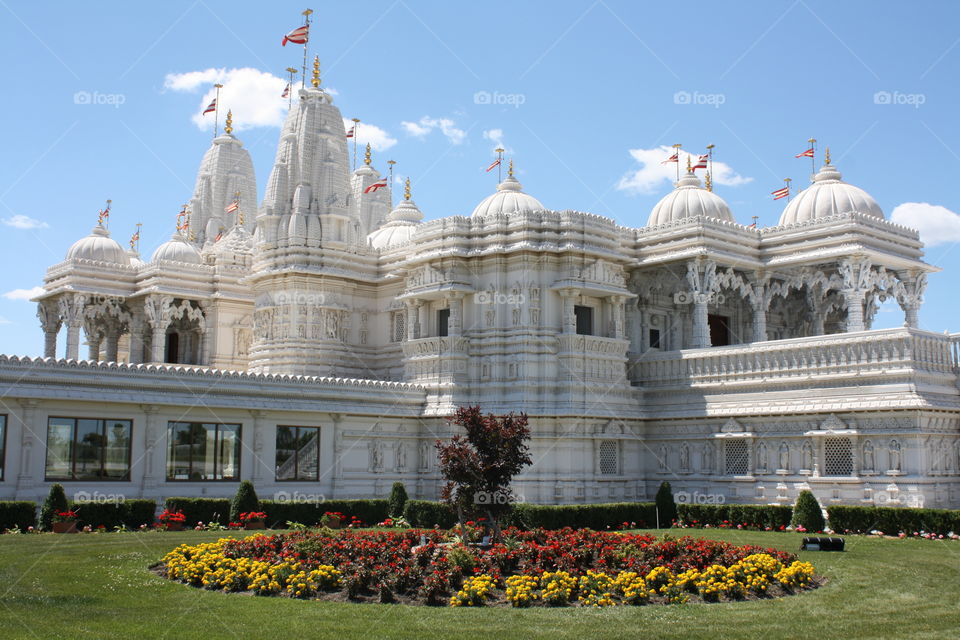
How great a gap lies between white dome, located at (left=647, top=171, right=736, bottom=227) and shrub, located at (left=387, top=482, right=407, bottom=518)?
50.3 ft

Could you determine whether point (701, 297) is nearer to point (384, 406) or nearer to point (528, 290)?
point (528, 290)

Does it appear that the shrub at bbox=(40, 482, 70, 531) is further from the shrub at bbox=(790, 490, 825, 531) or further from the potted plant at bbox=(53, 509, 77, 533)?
the shrub at bbox=(790, 490, 825, 531)

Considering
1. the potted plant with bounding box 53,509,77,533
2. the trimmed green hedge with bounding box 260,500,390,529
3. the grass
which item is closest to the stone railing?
the trimmed green hedge with bounding box 260,500,390,529

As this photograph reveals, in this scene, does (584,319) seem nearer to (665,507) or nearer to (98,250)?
(665,507)

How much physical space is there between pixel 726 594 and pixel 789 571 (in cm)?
152

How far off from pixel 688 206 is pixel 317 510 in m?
20.0

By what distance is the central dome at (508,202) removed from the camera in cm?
3862

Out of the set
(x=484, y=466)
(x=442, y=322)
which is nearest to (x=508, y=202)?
(x=442, y=322)

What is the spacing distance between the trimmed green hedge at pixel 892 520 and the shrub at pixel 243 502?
1675cm

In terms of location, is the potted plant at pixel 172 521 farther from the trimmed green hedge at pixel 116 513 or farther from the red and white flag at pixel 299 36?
the red and white flag at pixel 299 36

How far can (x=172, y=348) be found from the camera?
53875 millimetres

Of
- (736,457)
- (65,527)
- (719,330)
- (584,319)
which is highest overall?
(719,330)

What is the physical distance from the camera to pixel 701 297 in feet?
124

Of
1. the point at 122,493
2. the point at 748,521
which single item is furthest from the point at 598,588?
the point at 122,493
